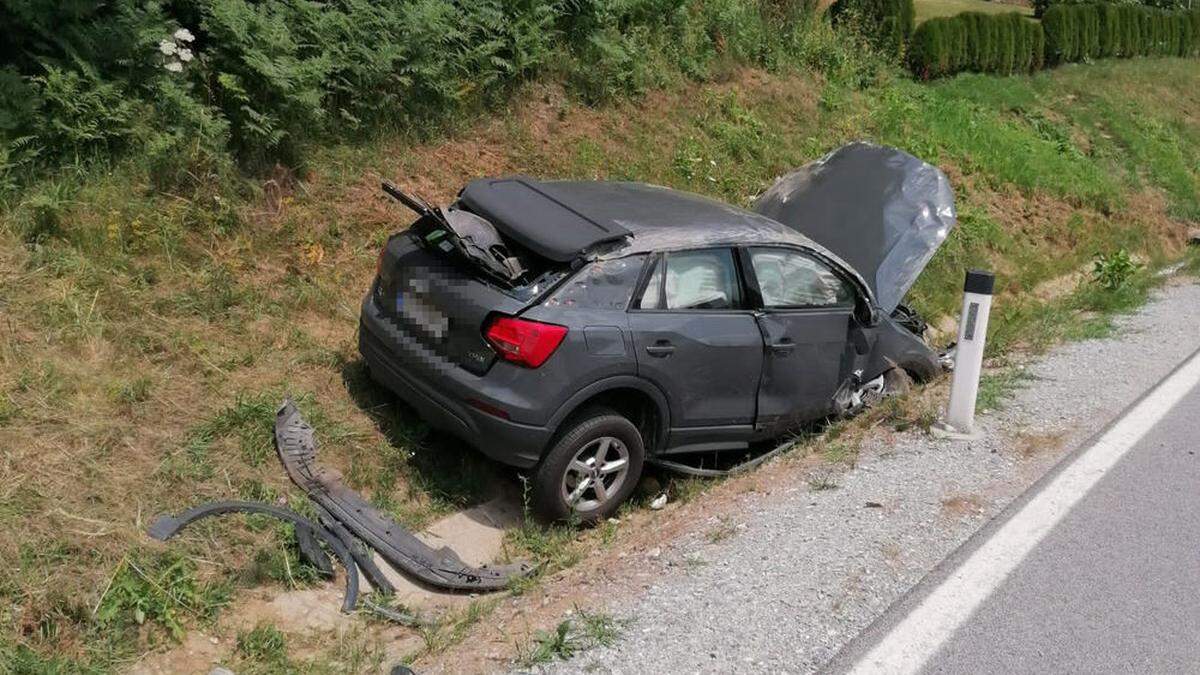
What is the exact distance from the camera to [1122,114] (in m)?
19.7

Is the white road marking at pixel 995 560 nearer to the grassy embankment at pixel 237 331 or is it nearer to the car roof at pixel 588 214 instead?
the grassy embankment at pixel 237 331

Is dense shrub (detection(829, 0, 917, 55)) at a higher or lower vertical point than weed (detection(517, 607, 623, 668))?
higher

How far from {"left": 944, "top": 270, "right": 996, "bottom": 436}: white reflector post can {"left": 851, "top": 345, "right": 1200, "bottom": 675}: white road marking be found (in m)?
0.69

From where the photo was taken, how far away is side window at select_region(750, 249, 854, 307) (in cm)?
643

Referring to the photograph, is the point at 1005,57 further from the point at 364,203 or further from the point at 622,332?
the point at 622,332

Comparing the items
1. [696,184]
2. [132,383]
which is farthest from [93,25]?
[696,184]

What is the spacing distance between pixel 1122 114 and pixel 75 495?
2002cm

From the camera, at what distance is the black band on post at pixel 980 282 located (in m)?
6.06

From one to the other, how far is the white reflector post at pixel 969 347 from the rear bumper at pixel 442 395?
102 inches

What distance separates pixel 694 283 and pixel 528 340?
122cm

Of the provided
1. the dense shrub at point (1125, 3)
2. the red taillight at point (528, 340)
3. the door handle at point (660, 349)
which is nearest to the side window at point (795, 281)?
the door handle at point (660, 349)

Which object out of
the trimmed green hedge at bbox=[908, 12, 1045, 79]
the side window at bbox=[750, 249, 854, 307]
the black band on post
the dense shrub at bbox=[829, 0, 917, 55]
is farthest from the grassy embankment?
the trimmed green hedge at bbox=[908, 12, 1045, 79]

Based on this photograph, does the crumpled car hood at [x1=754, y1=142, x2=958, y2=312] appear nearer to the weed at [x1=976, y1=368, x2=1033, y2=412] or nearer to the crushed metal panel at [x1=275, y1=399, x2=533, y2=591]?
the weed at [x1=976, y1=368, x2=1033, y2=412]

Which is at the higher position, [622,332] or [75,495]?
[622,332]
